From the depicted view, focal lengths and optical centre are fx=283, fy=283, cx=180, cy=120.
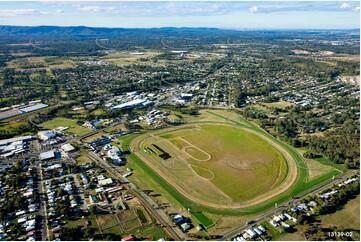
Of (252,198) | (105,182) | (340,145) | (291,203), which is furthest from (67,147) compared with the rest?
(340,145)

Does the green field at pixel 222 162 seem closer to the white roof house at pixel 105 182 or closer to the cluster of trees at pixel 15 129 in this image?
the white roof house at pixel 105 182

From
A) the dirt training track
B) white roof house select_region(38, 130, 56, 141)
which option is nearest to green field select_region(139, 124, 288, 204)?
the dirt training track

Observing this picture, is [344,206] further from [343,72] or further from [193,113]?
[343,72]

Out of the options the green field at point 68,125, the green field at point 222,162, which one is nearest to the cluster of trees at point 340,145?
the green field at point 222,162

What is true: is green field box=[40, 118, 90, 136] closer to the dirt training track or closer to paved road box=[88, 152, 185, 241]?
the dirt training track

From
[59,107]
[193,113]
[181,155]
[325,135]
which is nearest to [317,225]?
[181,155]

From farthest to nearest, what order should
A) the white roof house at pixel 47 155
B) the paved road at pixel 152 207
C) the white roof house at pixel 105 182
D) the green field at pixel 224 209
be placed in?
1. the white roof house at pixel 47 155
2. the white roof house at pixel 105 182
3. the green field at pixel 224 209
4. the paved road at pixel 152 207
